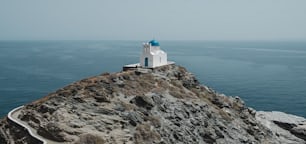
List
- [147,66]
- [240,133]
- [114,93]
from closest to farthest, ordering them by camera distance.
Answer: [114,93]
[240,133]
[147,66]

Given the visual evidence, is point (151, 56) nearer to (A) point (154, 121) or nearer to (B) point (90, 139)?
(A) point (154, 121)

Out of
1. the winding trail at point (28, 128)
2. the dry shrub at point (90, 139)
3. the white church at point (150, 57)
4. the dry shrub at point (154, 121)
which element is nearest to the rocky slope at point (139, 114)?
the dry shrub at point (90, 139)

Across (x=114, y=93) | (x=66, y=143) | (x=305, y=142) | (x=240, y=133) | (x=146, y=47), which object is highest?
(x=146, y=47)

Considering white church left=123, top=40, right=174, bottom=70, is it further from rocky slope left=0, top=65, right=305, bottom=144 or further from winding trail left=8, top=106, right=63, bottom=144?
winding trail left=8, top=106, right=63, bottom=144

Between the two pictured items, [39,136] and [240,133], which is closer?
[39,136]

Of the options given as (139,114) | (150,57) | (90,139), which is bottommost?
(90,139)

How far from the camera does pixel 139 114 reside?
38969mm

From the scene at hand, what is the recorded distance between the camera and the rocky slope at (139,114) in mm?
34469

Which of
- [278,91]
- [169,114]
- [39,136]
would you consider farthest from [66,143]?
[278,91]

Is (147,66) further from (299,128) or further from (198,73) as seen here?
(198,73)

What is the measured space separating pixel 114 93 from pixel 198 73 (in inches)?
3693

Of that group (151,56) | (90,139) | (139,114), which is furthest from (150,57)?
(90,139)

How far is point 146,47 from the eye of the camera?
54094 mm

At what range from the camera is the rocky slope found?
3447 centimetres
